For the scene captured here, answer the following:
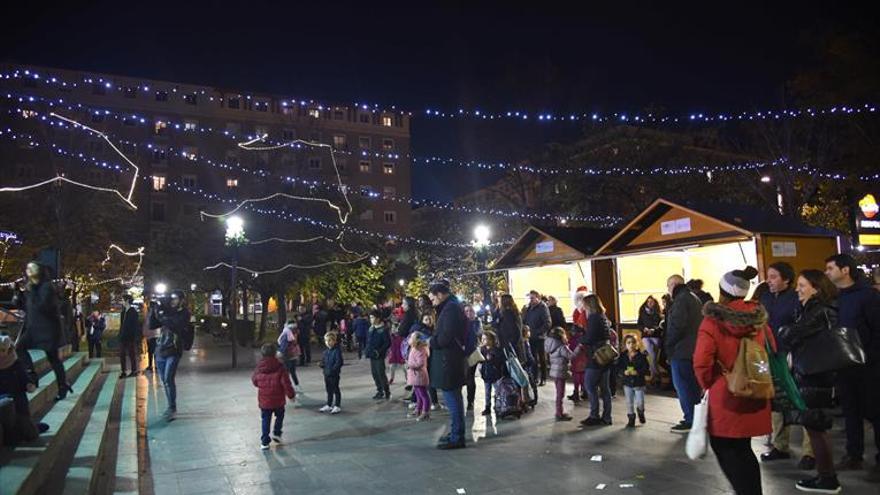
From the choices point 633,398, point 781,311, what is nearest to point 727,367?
point 781,311

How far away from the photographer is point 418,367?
8.86 m

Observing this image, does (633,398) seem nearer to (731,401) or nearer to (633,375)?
(633,375)

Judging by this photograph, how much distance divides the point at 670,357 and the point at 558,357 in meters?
1.83

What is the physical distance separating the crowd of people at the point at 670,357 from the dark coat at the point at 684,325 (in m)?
0.01

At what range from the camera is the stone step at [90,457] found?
17.0ft

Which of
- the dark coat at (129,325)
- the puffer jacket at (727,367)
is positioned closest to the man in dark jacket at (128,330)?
the dark coat at (129,325)

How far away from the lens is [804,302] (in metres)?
5.25

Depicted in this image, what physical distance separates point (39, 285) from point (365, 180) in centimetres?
5546

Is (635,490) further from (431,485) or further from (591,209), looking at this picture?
A: (591,209)

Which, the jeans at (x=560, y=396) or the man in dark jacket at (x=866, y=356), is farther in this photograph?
the jeans at (x=560, y=396)

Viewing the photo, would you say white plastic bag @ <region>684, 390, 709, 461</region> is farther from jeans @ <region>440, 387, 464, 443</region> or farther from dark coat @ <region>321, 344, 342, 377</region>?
dark coat @ <region>321, 344, 342, 377</region>

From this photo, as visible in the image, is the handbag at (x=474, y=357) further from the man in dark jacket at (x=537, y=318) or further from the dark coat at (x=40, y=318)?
the dark coat at (x=40, y=318)

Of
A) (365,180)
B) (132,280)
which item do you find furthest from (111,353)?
(365,180)

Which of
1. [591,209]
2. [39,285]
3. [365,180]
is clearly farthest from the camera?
[365,180]
